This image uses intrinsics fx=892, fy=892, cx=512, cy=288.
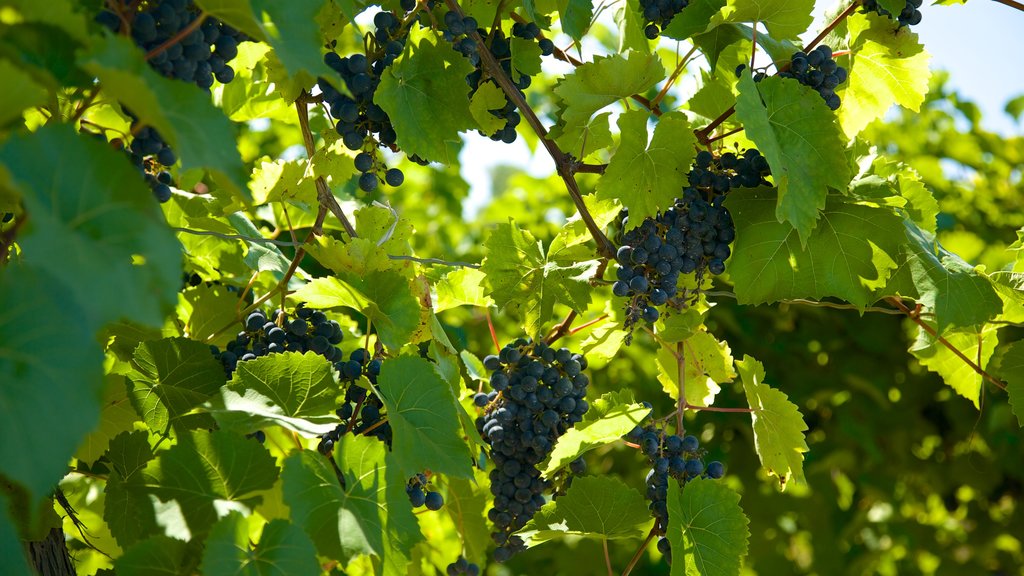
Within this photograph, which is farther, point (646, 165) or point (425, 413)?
point (646, 165)

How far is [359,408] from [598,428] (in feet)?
1.50

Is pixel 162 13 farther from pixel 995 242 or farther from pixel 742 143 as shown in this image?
pixel 995 242

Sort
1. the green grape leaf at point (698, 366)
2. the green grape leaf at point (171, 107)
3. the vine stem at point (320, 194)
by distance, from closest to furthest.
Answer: the green grape leaf at point (171, 107), the vine stem at point (320, 194), the green grape leaf at point (698, 366)

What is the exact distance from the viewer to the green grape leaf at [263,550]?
4.00ft

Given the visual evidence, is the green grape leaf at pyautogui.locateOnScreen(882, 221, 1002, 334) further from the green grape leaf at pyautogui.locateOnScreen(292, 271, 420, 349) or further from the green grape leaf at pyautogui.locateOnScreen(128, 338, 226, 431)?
the green grape leaf at pyautogui.locateOnScreen(128, 338, 226, 431)

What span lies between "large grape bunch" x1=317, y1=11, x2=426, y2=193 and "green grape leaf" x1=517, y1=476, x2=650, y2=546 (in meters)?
0.72

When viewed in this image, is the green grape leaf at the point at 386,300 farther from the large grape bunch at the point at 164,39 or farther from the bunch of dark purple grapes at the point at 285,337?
the large grape bunch at the point at 164,39

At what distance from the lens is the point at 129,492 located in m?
1.43

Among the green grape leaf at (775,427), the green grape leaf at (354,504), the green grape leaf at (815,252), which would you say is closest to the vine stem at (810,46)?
the green grape leaf at (815,252)

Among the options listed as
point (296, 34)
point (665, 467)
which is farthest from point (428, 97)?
point (665, 467)

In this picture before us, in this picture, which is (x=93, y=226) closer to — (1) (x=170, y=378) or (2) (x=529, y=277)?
(1) (x=170, y=378)

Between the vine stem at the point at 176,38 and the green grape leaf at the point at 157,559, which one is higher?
the vine stem at the point at 176,38

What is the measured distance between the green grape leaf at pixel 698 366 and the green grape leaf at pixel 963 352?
53 centimetres

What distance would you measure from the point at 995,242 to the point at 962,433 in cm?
96
